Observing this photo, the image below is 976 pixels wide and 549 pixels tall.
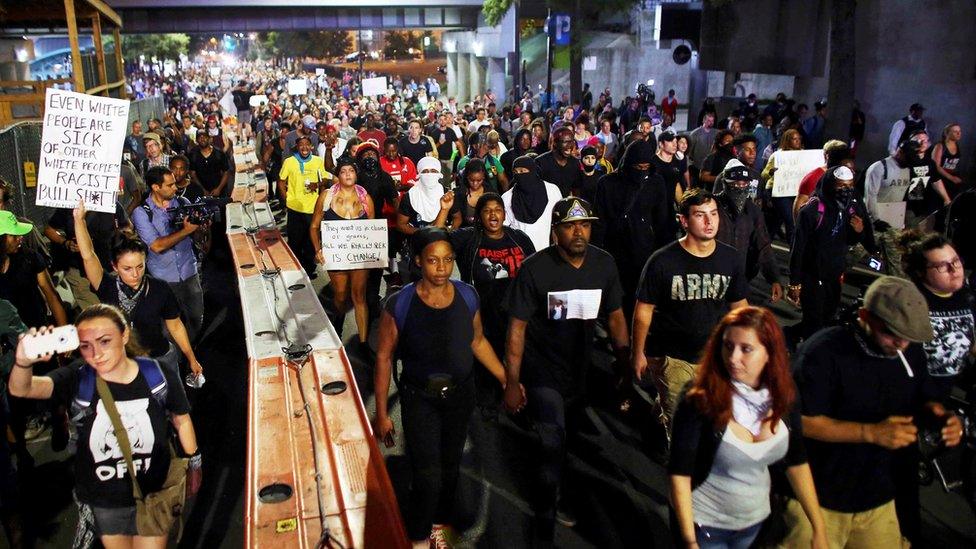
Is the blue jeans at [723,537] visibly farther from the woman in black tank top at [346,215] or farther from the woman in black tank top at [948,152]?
the woman in black tank top at [948,152]

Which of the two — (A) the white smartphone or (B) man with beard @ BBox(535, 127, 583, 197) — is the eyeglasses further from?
(B) man with beard @ BBox(535, 127, 583, 197)

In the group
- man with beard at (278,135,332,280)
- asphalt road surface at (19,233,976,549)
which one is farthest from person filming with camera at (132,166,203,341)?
man with beard at (278,135,332,280)

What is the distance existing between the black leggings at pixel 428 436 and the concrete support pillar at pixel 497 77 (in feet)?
139

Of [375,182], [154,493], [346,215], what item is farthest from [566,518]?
[375,182]

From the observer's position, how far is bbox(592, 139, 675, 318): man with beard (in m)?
8.04

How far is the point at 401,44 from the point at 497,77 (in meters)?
50.2

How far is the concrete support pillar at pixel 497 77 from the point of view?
46.7 meters

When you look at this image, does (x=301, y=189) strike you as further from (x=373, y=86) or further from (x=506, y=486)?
(x=373, y=86)

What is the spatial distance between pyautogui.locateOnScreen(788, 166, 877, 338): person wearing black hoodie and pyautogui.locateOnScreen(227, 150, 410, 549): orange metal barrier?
402 centimetres

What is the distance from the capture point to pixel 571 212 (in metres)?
5.14

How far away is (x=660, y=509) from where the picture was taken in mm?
5418

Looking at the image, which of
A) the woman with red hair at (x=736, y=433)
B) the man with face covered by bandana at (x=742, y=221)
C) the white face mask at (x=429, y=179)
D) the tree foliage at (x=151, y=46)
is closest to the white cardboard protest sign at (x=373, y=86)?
the white face mask at (x=429, y=179)

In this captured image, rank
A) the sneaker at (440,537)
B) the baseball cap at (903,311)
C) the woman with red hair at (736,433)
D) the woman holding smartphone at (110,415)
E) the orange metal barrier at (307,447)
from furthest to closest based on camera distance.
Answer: the sneaker at (440,537), the orange metal barrier at (307,447), the woman holding smartphone at (110,415), the baseball cap at (903,311), the woman with red hair at (736,433)

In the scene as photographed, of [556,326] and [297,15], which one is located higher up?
[297,15]
